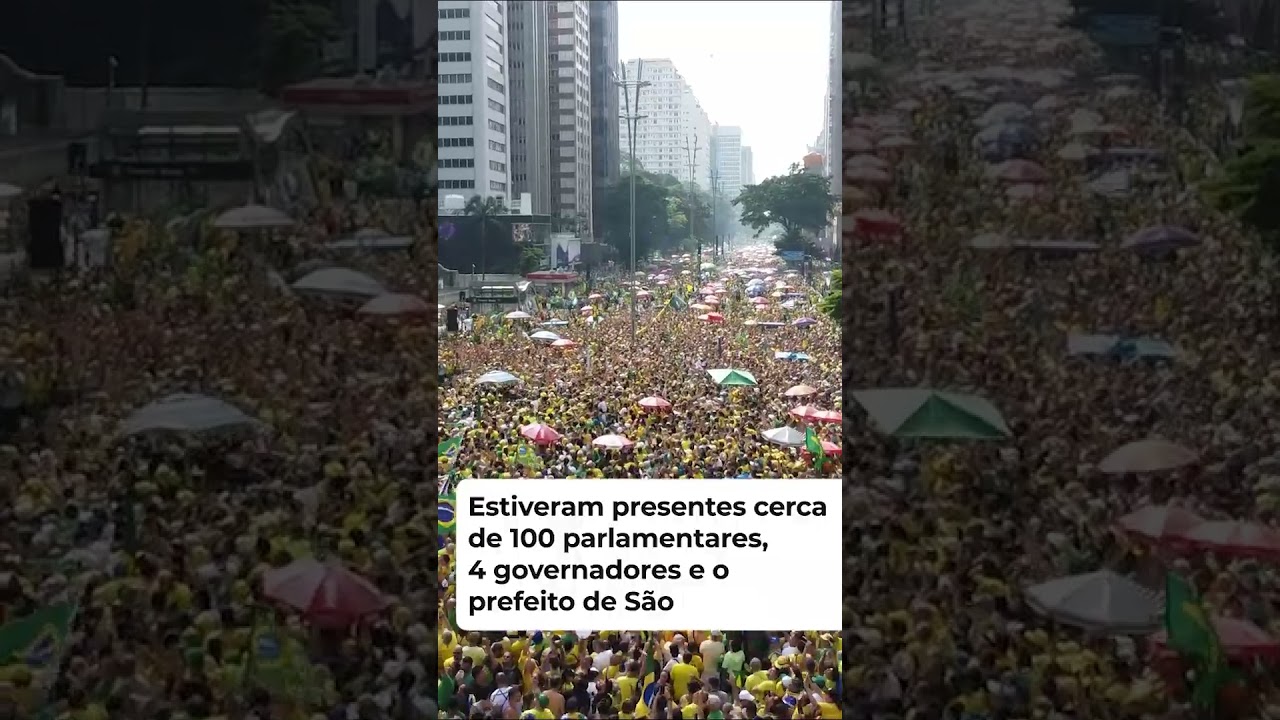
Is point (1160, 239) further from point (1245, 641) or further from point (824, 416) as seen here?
point (824, 416)

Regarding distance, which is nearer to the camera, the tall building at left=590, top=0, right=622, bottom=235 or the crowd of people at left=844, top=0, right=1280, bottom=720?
the crowd of people at left=844, top=0, right=1280, bottom=720

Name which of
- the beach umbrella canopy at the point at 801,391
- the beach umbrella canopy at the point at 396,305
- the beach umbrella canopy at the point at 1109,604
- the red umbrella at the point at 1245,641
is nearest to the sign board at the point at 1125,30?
the beach umbrella canopy at the point at 1109,604

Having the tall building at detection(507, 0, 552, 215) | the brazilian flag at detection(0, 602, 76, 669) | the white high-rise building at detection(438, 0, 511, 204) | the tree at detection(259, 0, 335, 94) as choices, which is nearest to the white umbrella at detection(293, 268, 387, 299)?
the tree at detection(259, 0, 335, 94)

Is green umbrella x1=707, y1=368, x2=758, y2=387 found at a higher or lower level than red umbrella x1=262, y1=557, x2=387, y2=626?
higher

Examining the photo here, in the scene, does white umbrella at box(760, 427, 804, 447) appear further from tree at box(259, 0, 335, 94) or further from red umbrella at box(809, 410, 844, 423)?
tree at box(259, 0, 335, 94)

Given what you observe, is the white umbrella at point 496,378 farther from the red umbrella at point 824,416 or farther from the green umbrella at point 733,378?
the red umbrella at point 824,416

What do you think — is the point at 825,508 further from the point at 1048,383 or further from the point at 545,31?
the point at 545,31

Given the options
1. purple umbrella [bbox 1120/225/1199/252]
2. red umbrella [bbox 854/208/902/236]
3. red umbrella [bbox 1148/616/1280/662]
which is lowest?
red umbrella [bbox 1148/616/1280/662]

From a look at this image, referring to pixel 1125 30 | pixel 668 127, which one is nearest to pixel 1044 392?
pixel 1125 30
